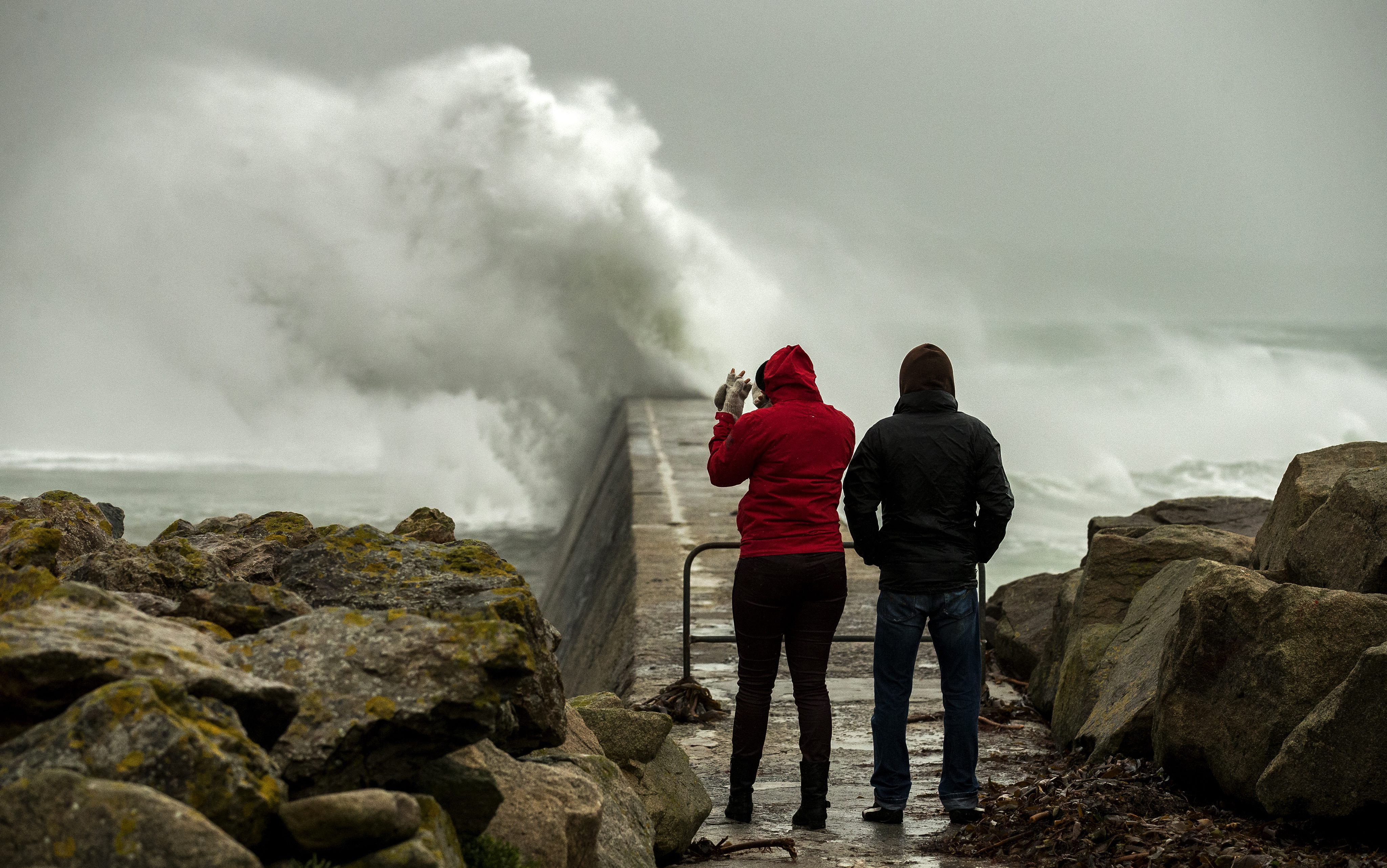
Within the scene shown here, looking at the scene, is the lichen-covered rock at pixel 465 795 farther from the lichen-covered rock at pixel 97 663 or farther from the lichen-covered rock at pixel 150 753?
the lichen-covered rock at pixel 150 753

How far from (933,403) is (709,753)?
227 centimetres

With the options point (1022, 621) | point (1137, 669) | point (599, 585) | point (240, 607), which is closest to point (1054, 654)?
point (1022, 621)

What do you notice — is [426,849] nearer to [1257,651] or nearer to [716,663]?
[1257,651]

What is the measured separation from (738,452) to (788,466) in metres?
0.20

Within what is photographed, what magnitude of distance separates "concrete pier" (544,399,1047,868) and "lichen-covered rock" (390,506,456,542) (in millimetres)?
1560

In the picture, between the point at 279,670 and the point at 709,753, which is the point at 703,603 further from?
the point at 279,670

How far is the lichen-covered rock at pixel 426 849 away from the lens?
2.73 metres

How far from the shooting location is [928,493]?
5012 millimetres

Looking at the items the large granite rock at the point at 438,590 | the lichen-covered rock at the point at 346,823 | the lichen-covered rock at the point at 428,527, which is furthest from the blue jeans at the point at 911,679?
the lichen-covered rock at the point at 346,823

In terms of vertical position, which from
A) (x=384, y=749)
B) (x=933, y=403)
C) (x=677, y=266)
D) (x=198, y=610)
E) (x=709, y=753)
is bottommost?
(x=709, y=753)

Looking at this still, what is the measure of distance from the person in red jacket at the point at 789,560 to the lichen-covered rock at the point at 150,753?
2.54 m

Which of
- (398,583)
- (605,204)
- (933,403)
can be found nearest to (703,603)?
(933,403)

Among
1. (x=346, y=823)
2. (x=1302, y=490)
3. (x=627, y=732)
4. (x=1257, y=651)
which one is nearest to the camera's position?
(x=346, y=823)

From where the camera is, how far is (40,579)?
340 cm
